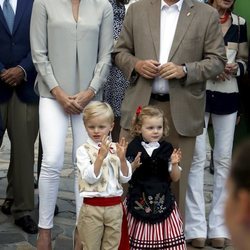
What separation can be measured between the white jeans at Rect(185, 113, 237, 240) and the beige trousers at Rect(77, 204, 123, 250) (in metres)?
1.05

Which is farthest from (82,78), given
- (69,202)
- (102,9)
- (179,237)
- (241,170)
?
(241,170)

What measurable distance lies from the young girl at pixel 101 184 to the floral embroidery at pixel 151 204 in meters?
0.15

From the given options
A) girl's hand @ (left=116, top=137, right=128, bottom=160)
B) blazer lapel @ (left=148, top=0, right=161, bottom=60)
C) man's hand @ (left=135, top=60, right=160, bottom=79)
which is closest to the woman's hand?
man's hand @ (left=135, top=60, right=160, bottom=79)

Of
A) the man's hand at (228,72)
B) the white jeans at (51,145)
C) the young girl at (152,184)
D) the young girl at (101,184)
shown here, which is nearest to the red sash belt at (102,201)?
the young girl at (101,184)

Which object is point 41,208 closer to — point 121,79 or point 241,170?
point 121,79

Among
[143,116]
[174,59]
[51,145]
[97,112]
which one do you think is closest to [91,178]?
[97,112]

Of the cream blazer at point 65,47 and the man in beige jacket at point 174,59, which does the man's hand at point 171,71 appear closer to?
the man in beige jacket at point 174,59

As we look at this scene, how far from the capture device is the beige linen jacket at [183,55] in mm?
4469

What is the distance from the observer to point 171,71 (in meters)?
4.34

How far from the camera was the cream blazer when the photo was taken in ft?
15.2

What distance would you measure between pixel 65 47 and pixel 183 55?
814mm

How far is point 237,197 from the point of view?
144 centimetres

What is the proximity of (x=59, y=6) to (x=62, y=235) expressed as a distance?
1788mm

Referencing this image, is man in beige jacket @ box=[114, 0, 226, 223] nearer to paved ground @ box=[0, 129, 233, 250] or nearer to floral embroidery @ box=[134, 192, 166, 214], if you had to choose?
floral embroidery @ box=[134, 192, 166, 214]
